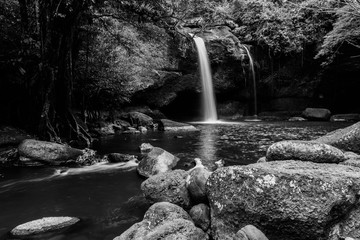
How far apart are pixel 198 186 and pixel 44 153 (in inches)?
220

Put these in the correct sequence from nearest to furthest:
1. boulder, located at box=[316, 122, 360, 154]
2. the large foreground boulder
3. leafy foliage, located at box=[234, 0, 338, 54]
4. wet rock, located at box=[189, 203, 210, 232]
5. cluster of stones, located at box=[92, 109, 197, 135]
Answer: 1. the large foreground boulder
2. wet rock, located at box=[189, 203, 210, 232]
3. boulder, located at box=[316, 122, 360, 154]
4. cluster of stones, located at box=[92, 109, 197, 135]
5. leafy foliage, located at box=[234, 0, 338, 54]

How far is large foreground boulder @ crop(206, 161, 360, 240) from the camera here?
121 inches

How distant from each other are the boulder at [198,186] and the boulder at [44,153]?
16.7ft

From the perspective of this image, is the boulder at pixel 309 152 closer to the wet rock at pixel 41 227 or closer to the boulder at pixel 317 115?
the wet rock at pixel 41 227

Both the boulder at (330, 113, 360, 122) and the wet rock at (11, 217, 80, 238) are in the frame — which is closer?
the wet rock at (11, 217, 80, 238)

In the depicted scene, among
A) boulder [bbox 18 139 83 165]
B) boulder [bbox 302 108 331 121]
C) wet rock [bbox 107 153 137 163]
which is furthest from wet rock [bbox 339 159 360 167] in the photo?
boulder [bbox 302 108 331 121]

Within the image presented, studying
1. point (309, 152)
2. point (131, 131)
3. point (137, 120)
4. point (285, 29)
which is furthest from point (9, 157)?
point (285, 29)

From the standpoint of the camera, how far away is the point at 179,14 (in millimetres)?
11508

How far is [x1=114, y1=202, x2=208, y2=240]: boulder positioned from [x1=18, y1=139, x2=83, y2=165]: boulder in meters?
5.22

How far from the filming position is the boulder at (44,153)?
792cm

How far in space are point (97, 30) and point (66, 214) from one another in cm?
954

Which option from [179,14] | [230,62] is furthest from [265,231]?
[230,62]

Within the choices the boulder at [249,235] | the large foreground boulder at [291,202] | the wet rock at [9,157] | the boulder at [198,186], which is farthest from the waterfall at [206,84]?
the boulder at [249,235]

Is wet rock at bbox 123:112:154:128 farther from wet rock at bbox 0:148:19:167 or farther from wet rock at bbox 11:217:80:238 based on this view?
wet rock at bbox 11:217:80:238
